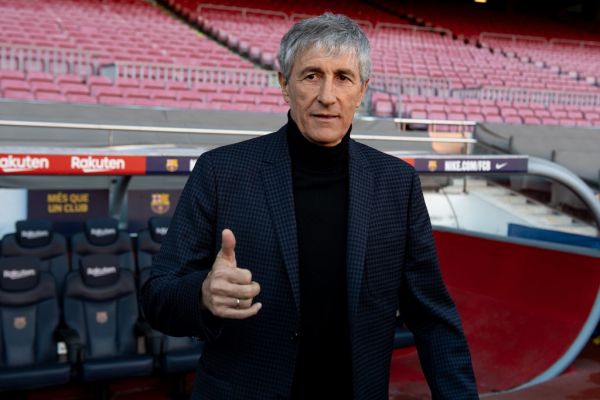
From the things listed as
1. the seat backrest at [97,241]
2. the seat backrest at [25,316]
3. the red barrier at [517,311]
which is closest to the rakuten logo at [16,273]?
the seat backrest at [25,316]

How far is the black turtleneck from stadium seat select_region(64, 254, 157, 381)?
4.49 metres

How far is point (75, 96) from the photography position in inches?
421

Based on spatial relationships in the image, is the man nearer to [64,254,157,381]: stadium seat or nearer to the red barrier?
the red barrier

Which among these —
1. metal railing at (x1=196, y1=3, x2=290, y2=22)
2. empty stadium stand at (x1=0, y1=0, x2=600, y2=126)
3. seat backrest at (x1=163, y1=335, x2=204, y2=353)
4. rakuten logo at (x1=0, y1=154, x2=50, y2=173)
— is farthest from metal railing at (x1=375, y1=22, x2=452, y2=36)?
rakuten logo at (x1=0, y1=154, x2=50, y2=173)

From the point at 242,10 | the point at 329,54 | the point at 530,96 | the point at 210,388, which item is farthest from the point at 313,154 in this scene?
the point at 242,10

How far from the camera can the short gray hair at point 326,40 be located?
1613mm

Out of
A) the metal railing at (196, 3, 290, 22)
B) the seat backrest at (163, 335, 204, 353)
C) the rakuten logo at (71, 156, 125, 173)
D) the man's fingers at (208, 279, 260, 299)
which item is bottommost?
the seat backrest at (163, 335, 204, 353)

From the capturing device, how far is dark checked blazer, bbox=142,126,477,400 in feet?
5.28

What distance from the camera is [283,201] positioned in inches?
64.8

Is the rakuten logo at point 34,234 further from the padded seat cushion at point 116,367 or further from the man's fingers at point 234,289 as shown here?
the man's fingers at point 234,289

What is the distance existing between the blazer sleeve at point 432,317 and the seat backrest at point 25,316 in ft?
15.6

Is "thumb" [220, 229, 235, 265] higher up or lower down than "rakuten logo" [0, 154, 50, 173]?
higher up

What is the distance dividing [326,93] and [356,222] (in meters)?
0.33

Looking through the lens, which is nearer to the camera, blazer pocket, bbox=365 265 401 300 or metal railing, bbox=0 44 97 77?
blazer pocket, bbox=365 265 401 300
